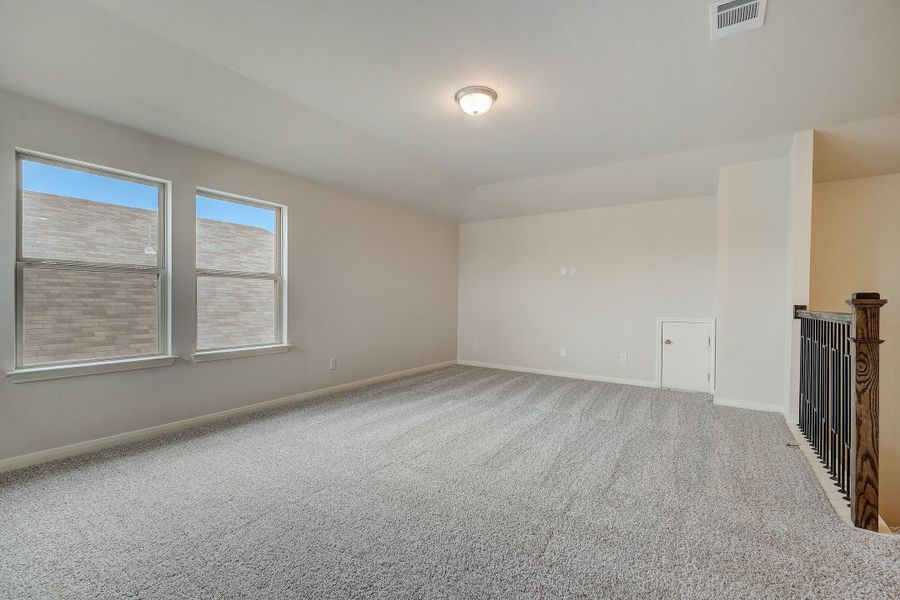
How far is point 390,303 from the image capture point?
5.27m

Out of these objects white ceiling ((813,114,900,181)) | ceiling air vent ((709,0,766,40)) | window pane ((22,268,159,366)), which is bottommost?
window pane ((22,268,159,366))

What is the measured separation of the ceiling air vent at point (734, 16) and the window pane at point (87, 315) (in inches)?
164

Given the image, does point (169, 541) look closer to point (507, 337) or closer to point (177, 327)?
point (177, 327)

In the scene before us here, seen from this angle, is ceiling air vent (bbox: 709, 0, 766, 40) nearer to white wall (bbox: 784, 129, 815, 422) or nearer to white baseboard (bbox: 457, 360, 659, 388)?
white wall (bbox: 784, 129, 815, 422)

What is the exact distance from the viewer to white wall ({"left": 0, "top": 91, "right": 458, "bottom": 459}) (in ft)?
8.20

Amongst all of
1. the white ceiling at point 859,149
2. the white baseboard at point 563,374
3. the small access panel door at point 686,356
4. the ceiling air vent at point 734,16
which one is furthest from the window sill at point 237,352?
the white ceiling at point 859,149

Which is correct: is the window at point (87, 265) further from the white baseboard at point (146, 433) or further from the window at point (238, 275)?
the white baseboard at point (146, 433)

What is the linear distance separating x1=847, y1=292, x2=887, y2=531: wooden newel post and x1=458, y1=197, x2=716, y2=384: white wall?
2.90m

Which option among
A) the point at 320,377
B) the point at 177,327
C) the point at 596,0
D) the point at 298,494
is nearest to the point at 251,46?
the point at 596,0

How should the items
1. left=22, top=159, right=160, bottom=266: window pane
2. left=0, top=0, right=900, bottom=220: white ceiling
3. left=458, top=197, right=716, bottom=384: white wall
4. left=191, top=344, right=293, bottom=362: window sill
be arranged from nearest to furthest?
left=0, top=0, right=900, bottom=220: white ceiling, left=22, top=159, right=160, bottom=266: window pane, left=191, top=344, right=293, bottom=362: window sill, left=458, top=197, right=716, bottom=384: white wall

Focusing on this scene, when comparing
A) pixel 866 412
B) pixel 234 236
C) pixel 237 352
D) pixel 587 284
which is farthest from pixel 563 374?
pixel 234 236

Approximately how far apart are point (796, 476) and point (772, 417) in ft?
4.93

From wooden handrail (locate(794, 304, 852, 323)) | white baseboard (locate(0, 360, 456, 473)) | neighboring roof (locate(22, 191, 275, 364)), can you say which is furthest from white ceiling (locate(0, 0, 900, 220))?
white baseboard (locate(0, 360, 456, 473))

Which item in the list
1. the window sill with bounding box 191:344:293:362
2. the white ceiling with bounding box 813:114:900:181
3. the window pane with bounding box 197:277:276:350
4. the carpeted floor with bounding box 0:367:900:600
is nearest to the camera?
the carpeted floor with bounding box 0:367:900:600
